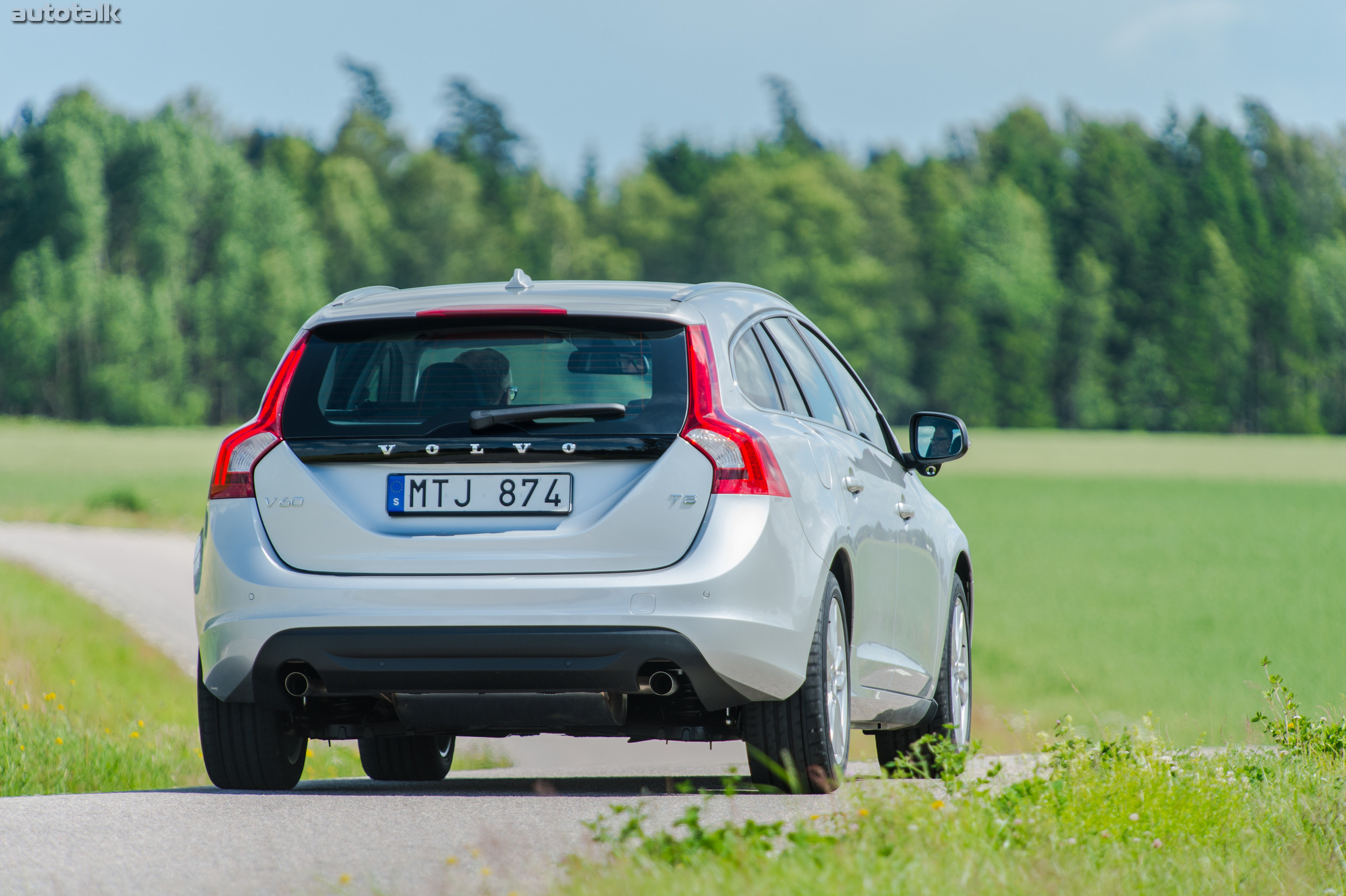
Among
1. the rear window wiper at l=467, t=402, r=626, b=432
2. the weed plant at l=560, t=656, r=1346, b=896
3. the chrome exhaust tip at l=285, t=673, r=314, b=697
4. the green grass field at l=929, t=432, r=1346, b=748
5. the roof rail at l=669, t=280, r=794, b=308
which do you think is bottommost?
the green grass field at l=929, t=432, r=1346, b=748

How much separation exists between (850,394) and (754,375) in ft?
4.71

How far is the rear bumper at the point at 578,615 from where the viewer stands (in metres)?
5.61

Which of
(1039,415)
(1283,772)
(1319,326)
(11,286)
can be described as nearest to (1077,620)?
(1283,772)

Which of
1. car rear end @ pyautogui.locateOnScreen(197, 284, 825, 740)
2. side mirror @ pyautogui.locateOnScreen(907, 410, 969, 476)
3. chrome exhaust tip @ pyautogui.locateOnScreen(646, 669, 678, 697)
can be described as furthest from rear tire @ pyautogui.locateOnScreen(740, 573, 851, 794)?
side mirror @ pyautogui.locateOnScreen(907, 410, 969, 476)

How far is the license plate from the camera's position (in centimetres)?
569

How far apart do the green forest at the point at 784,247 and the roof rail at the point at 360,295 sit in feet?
257

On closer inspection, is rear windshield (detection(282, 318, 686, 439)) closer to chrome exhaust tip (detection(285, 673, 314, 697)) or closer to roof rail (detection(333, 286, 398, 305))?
roof rail (detection(333, 286, 398, 305))

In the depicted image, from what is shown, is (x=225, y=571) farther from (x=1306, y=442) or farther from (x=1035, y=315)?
(x=1035, y=315)

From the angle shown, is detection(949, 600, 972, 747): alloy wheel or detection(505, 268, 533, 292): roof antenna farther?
detection(949, 600, 972, 747): alloy wheel

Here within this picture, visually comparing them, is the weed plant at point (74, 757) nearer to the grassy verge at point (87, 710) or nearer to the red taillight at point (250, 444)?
the grassy verge at point (87, 710)

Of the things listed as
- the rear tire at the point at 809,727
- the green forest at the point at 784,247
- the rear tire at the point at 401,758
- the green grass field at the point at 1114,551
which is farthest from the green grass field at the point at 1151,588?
the green forest at the point at 784,247

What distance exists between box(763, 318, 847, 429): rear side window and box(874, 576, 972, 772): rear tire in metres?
1.45

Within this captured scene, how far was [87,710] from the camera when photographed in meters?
13.7

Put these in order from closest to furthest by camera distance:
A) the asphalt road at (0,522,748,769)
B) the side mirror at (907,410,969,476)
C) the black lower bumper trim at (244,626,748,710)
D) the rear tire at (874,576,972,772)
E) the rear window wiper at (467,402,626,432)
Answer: the black lower bumper trim at (244,626,748,710)
the rear window wiper at (467,402,626,432)
the side mirror at (907,410,969,476)
the rear tire at (874,576,972,772)
the asphalt road at (0,522,748,769)
